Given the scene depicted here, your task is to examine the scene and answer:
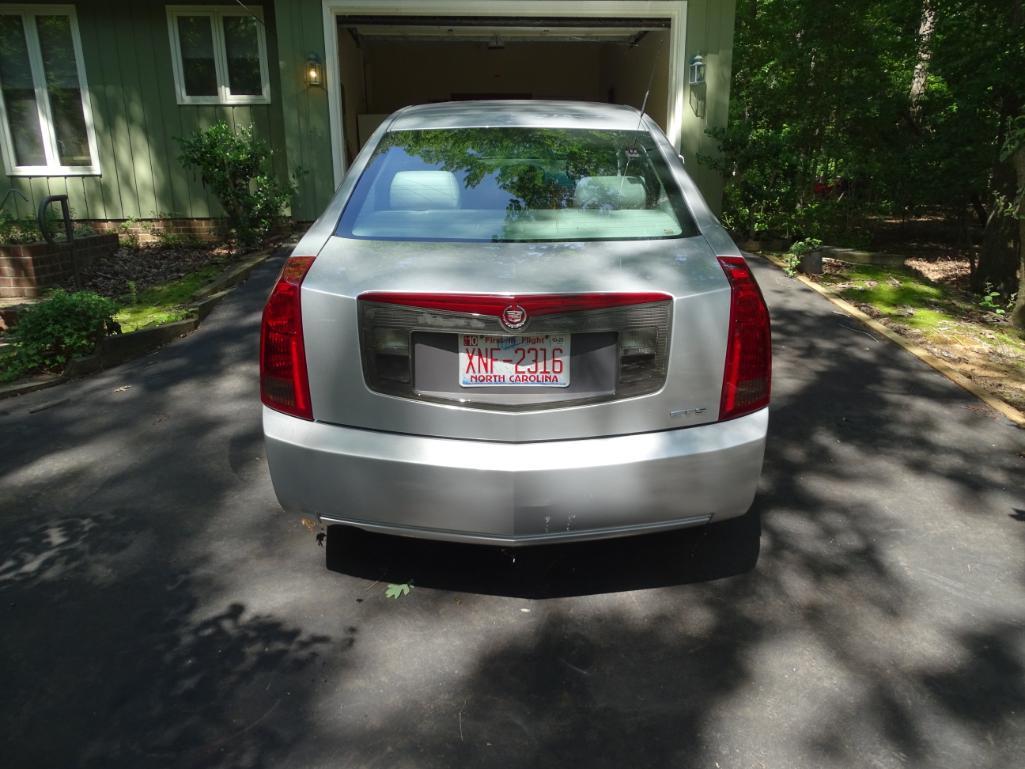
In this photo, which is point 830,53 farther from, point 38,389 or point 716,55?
point 38,389

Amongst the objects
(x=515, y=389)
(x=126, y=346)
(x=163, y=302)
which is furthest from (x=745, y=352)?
(x=163, y=302)

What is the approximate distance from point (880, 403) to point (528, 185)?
3.03 metres

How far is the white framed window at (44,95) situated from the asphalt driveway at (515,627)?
344 inches

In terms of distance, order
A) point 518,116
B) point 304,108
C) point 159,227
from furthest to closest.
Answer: point 159,227 → point 304,108 → point 518,116

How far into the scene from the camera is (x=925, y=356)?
5.96 m

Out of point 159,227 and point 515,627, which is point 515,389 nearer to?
point 515,627

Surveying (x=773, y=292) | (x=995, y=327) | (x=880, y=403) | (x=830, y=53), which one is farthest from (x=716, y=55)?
(x=880, y=403)

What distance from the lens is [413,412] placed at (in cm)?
275

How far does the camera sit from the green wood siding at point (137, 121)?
11.2 m

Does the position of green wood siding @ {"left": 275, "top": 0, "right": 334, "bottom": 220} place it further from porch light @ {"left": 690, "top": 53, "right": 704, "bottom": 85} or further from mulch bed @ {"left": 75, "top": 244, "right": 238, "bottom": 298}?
porch light @ {"left": 690, "top": 53, "right": 704, "bottom": 85}

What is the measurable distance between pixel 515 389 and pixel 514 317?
0.81 ft

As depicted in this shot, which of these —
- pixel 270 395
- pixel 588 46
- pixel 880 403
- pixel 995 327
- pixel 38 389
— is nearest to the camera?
pixel 270 395

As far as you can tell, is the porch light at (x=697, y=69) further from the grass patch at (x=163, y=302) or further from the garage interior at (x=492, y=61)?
the grass patch at (x=163, y=302)

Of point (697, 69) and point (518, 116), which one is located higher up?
point (697, 69)
